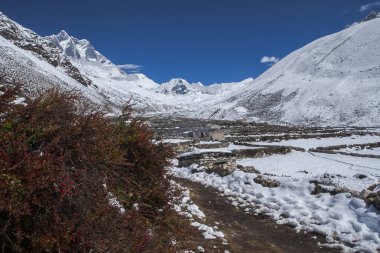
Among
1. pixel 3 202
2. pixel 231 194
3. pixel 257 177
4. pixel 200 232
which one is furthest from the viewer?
pixel 257 177

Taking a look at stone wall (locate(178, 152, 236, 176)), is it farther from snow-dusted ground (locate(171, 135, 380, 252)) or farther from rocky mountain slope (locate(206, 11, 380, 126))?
rocky mountain slope (locate(206, 11, 380, 126))

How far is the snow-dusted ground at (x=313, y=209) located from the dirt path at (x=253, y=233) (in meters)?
0.42

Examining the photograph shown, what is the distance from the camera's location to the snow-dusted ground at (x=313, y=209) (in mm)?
9992

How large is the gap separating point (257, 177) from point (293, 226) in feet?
17.0

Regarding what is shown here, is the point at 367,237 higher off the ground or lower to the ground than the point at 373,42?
lower

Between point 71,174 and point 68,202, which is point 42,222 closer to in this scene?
point 68,202

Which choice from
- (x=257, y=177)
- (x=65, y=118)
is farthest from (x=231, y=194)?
(x=65, y=118)

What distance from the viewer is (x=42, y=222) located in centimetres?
481

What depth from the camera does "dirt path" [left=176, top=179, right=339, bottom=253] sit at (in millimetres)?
9562

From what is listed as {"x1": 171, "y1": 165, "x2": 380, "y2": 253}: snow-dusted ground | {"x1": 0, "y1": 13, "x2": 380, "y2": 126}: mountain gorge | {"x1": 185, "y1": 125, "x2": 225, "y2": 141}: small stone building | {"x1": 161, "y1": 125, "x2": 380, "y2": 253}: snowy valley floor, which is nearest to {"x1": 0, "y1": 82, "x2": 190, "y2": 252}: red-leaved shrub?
{"x1": 161, "y1": 125, "x2": 380, "y2": 253}: snowy valley floor

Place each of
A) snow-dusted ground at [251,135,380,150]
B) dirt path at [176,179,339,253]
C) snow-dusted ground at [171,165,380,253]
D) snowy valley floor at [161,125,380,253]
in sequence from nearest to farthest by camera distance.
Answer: dirt path at [176,179,339,253], snowy valley floor at [161,125,380,253], snow-dusted ground at [171,165,380,253], snow-dusted ground at [251,135,380,150]

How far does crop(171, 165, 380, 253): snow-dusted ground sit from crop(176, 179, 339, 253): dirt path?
16.4 inches

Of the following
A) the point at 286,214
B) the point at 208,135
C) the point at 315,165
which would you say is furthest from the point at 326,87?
the point at 286,214

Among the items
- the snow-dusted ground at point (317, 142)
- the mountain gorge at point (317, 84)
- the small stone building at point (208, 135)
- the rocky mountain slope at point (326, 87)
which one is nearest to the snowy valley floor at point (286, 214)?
the small stone building at point (208, 135)
